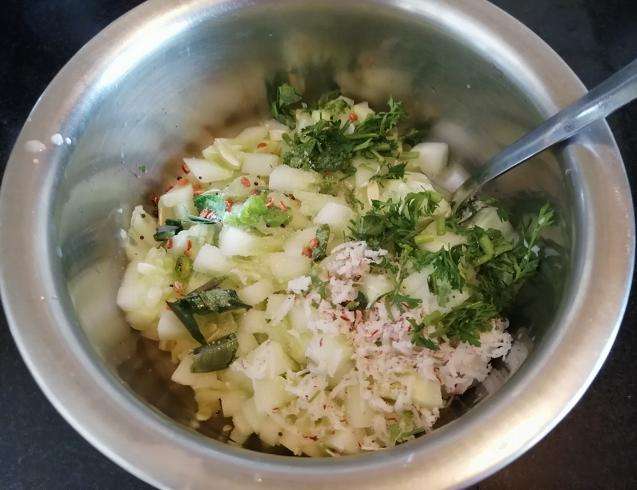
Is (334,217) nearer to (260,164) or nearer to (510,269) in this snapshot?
(260,164)

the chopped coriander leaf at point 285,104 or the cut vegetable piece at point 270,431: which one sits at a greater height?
the chopped coriander leaf at point 285,104

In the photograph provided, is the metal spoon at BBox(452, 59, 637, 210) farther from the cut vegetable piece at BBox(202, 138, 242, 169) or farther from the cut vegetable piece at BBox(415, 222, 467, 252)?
the cut vegetable piece at BBox(202, 138, 242, 169)

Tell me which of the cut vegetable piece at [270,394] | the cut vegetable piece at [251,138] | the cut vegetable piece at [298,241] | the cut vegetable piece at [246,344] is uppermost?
the cut vegetable piece at [251,138]

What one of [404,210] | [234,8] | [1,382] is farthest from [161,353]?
[234,8]

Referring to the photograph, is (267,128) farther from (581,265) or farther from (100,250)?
(581,265)

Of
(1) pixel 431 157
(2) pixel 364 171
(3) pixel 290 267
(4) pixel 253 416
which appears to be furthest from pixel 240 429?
(1) pixel 431 157

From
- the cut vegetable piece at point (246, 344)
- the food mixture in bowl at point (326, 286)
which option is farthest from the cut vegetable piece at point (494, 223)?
the cut vegetable piece at point (246, 344)

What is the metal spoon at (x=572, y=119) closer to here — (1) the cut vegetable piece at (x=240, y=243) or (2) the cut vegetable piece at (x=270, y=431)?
(1) the cut vegetable piece at (x=240, y=243)

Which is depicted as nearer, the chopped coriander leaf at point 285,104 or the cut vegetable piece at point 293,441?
the cut vegetable piece at point 293,441
